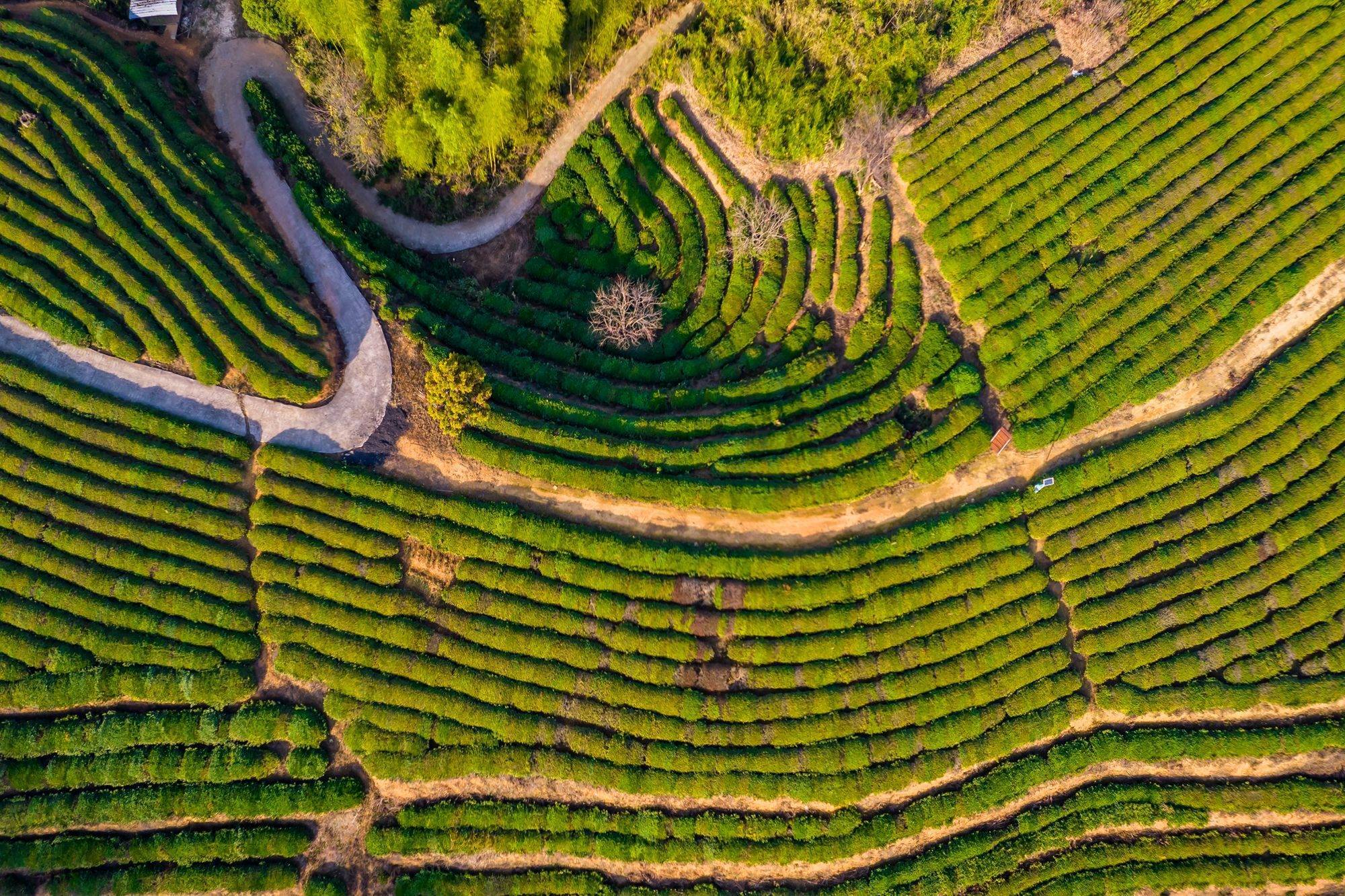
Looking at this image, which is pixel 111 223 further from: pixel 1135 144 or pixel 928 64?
pixel 1135 144

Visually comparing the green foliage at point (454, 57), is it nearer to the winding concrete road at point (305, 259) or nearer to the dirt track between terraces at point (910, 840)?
the winding concrete road at point (305, 259)

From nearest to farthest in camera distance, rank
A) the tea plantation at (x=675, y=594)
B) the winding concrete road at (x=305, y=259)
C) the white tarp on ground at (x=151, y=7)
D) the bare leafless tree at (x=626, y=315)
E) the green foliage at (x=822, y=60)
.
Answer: the tea plantation at (x=675, y=594), the winding concrete road at (x=305, y=259), the bare leafless tree at (x=626, y=315), the green foliage at (x=822, y=60), the white tarp on ground at (x=151, y=7)

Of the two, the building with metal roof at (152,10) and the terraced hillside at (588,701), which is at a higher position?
the building with metal roof at (152,10)

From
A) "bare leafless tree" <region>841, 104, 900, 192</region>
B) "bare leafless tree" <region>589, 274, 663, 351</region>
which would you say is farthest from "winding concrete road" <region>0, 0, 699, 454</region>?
"bare leafless tree" <region>841, 104, 900, 192</region>

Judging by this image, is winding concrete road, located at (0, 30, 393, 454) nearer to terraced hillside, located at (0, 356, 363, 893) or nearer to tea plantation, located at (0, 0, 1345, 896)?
tea plantation, located at (0, 0, 1345, 896)

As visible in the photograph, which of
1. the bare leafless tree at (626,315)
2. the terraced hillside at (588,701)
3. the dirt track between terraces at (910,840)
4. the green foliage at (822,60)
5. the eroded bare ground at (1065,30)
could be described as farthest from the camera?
the eroded bare ground at (1065,30)

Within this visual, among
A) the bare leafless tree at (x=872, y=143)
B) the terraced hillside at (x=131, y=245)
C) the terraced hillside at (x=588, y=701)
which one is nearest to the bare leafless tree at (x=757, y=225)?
the bare leafless tree at (x=872, y=143)

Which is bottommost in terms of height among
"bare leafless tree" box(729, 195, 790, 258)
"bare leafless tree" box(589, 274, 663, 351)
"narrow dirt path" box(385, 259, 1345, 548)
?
"narrow dirt path" box(385, 259, 1345, 548)
